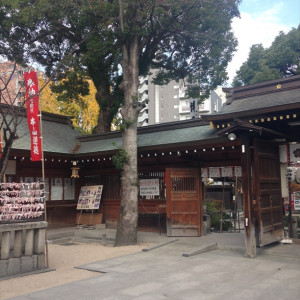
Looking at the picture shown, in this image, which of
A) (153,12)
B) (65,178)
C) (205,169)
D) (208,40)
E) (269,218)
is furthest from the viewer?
(65,178)

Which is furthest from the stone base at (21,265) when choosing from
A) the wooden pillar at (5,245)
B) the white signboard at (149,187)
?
the white signboard at (149,187)

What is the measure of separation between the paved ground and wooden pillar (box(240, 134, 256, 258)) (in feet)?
1.08

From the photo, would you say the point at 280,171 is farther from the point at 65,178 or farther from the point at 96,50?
the point at 65,178

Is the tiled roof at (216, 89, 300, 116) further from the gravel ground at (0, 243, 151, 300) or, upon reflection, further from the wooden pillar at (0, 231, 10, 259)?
the wooden pillar at (0, 231, 10, 259)

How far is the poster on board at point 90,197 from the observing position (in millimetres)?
14844

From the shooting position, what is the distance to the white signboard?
44.1 ft

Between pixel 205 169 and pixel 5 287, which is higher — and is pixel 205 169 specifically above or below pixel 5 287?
above

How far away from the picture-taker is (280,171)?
10.1 metres

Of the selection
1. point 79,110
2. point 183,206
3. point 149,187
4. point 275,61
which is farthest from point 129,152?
point 275,61

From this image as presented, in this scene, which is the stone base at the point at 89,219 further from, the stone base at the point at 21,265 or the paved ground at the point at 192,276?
the stone base at the point at 21,265

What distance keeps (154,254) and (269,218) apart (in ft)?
11.1

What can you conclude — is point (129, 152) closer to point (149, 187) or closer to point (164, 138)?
point (164, 138)

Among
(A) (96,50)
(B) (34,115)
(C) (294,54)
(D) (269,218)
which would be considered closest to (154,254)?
(D) (269,218)

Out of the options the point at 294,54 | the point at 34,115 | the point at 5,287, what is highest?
the point at 294,54
